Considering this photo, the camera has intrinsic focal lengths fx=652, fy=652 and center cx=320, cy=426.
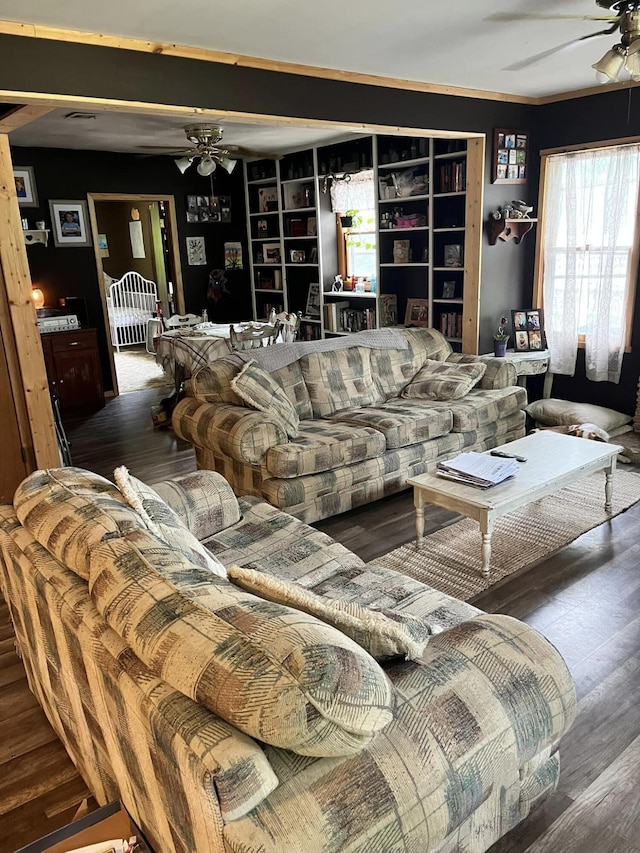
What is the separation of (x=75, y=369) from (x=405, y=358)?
11.5 ft

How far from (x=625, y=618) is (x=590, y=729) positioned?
0.73m

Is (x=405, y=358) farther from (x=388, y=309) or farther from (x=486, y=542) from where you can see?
(x=486, y=542)

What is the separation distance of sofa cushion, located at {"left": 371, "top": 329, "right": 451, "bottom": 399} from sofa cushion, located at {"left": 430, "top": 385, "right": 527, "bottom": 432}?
0.37 m

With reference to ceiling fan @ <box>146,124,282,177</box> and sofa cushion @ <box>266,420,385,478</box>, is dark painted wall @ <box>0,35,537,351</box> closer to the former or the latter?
ceiling fan @ <box>146,124,282,177</box>

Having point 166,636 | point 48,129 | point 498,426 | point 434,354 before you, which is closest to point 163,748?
point 166,636

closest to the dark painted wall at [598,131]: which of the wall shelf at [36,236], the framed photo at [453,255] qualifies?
the framed photo at [453,255]

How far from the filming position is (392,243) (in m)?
6.45

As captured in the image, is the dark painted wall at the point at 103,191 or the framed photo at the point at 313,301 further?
the framed photo at the point at 313,301

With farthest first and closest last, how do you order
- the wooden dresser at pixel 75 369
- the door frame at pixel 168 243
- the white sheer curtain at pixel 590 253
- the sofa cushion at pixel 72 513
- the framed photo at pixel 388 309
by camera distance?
the door frame at pixel 168 243 < the framed photo at pixel 388 309 < the wooden dresser at pixel 75 369 < the white sheer curtain at pixel 590 253 < the sofa cushion at pixel 72 513

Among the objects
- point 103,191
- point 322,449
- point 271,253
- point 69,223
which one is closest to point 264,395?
point 322,449

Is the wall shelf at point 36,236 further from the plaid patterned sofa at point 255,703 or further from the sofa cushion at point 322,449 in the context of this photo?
the plaid patterned sofa at point 255,703

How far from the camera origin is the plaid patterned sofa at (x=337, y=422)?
358 cm

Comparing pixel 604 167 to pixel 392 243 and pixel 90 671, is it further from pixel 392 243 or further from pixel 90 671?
pixel 90 671

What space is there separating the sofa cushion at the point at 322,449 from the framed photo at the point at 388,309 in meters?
2.70
